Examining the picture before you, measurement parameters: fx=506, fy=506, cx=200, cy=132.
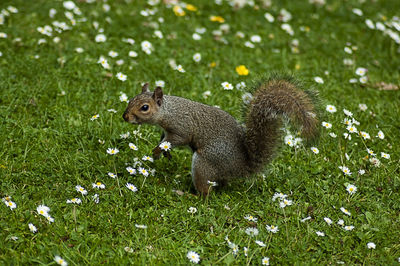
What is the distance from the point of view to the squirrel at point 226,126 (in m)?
3.26

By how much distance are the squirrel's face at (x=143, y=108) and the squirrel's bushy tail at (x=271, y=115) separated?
2.09 ft

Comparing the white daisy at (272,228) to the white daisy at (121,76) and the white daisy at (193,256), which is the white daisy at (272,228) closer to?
the white daisy at (193,256)

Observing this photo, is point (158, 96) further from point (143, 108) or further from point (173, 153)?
point (173, 153)

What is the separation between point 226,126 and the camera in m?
3.52

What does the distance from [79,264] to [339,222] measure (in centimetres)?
161

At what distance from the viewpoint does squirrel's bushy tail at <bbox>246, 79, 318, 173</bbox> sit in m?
3.23

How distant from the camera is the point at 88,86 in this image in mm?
4531

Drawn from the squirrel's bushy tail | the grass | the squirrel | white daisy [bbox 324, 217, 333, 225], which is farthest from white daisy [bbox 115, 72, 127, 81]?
white daisy [bbox 324, 217, 333, 225]

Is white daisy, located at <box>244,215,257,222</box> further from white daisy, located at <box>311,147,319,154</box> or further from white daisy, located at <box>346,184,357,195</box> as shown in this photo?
white daisy, located at <box>311,147,319,154</box>

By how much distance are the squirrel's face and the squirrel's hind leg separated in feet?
1.46

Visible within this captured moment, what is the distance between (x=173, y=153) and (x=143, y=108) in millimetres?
612

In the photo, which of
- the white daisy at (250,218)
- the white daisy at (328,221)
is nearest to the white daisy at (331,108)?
the white daisy at (328,221)

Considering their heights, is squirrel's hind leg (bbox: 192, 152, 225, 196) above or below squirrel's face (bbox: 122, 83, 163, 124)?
below

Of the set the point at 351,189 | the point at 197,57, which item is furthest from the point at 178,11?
the point at 351,189
